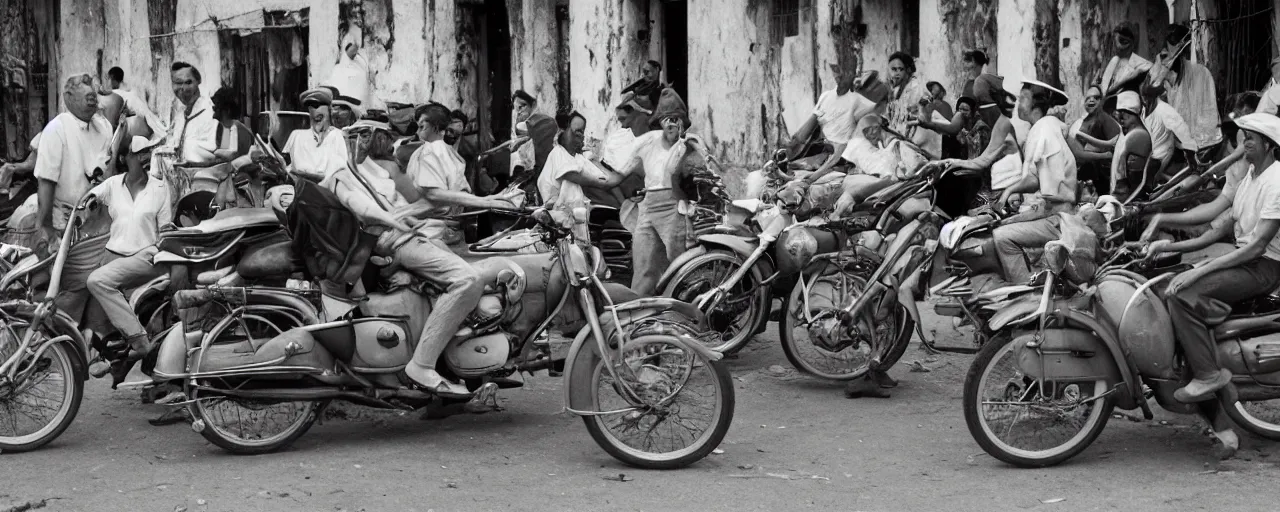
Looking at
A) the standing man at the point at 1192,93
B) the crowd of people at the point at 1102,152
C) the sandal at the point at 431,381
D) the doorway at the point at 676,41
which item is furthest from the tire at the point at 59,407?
the doorway at the point at 676,41

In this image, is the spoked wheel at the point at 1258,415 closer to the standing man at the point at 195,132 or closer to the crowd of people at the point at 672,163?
the crowd of people at the point at 672,163

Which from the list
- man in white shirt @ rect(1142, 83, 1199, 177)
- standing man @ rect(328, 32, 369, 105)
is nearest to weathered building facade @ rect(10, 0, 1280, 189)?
standing man @ rect(328, 32, 369, 105)

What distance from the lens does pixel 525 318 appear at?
290 inches

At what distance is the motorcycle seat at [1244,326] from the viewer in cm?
653

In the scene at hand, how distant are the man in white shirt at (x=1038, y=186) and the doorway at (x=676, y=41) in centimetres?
905

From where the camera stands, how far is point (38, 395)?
712cm

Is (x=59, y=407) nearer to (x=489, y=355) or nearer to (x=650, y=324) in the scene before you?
(x=489, y=355)

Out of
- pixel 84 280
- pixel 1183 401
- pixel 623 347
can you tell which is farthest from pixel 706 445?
pixel 84 280

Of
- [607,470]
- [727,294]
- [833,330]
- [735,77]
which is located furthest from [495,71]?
[607,470]

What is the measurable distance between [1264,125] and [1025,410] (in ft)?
5.04

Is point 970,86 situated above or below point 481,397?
above

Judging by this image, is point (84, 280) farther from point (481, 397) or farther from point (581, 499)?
point (581, 499)

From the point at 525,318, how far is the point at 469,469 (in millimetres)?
937

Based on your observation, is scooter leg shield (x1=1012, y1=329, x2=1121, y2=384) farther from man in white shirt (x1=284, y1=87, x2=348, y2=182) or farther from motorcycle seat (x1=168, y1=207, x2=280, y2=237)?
man in white shirt (x1=284, y1=87, x2=348, y2=182)
